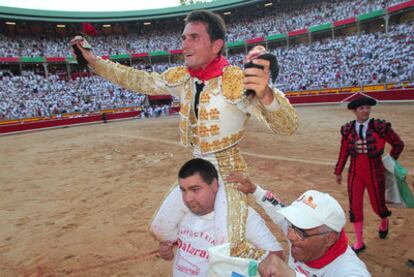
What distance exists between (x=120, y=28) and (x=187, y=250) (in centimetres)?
4312

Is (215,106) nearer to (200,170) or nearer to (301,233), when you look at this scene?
Result: (200,170)

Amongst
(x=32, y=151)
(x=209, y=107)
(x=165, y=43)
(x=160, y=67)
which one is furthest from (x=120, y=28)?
(x=209, y=107)

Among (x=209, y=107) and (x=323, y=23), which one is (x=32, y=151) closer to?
(x=209, y=107)

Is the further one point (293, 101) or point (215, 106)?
point (293, 101)

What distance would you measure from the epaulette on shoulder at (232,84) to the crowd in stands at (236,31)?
3035 cm

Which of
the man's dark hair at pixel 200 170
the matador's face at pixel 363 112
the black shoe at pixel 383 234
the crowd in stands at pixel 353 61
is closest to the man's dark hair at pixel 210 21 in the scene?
the man's dark hair at pixel 200 170

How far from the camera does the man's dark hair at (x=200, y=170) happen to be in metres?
1.83

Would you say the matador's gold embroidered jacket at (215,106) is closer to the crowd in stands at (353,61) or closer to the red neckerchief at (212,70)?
the red neckerchief at (212,70)

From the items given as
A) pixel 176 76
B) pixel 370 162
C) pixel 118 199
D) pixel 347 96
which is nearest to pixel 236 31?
pixel 347 96

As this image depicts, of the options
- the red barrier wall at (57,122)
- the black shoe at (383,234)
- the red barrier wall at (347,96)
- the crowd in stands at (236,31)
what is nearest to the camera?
the black shoe at (383,234)

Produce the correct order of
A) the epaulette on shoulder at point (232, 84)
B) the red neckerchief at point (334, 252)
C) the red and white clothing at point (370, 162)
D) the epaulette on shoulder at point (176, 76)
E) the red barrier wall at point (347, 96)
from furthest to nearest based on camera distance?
the red barrier wall at point (347, 96) → the red and white clothing at point (370, 162) → the epaulette on shoulder at point (176, 76) → the epaulette on shoulder at point (232, 84) → the red neckerchief at point (334, 252)

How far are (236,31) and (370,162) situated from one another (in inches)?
1477

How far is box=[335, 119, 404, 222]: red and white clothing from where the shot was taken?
11.2 feet

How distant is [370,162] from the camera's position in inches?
134
